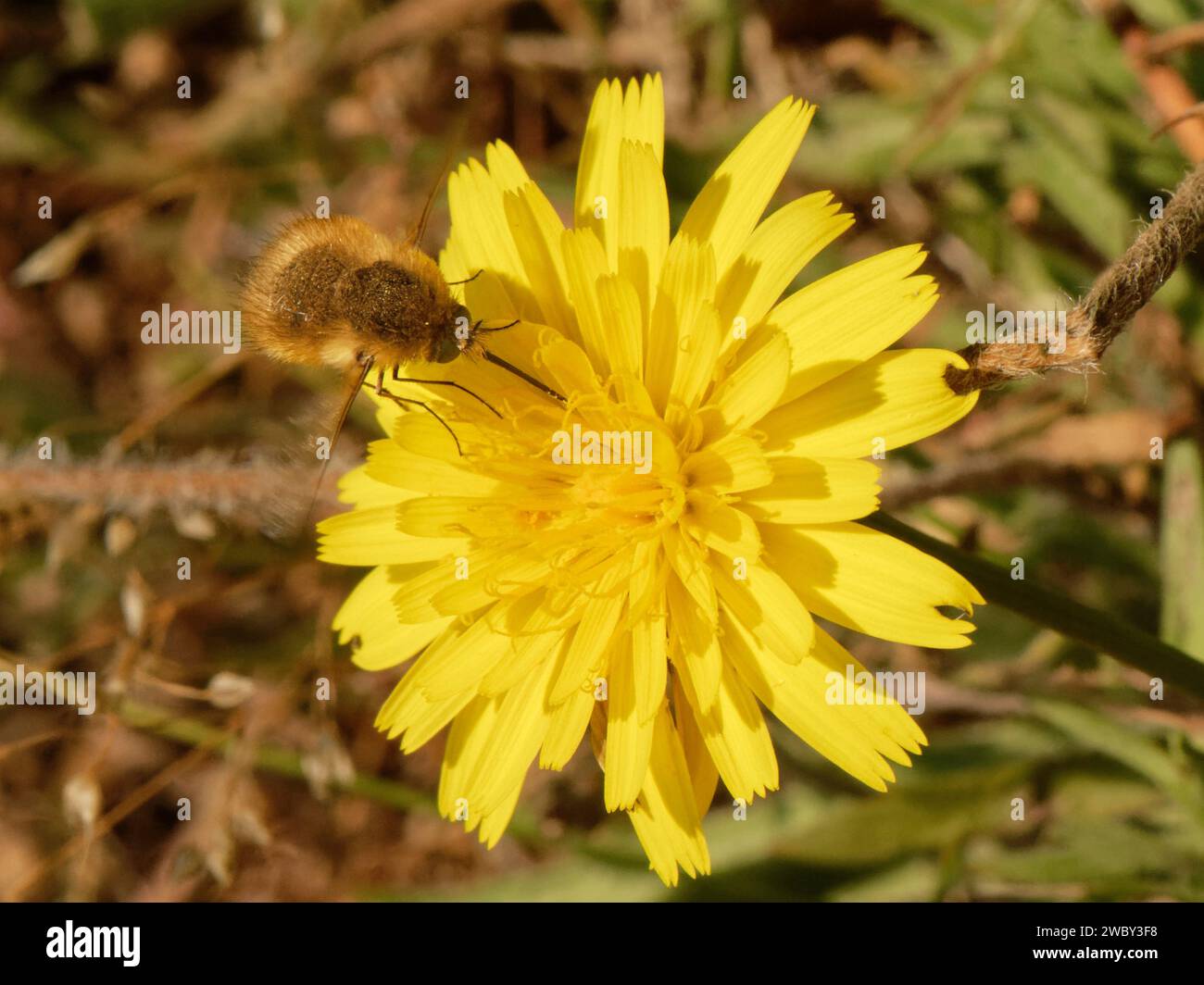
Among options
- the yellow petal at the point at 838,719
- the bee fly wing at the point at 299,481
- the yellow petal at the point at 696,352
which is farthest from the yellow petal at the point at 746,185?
the bee fly wing at the point at 299,481

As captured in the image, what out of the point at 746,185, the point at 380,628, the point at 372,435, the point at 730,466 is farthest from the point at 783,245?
the point at 372,435

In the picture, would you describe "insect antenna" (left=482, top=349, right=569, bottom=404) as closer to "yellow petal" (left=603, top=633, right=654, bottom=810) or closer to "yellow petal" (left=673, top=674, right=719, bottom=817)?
"yellow petal" (left=603, top=633, right=654, bottom=810)

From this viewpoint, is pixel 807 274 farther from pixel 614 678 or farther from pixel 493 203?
pixel 614 678

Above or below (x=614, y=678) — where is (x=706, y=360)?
above

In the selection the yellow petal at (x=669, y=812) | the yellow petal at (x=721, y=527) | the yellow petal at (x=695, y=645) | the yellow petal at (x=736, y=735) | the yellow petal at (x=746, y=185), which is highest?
the yellow petal at (x=746, y=185)

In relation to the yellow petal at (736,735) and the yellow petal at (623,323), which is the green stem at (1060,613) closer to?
the yellow petal at (736,735)
